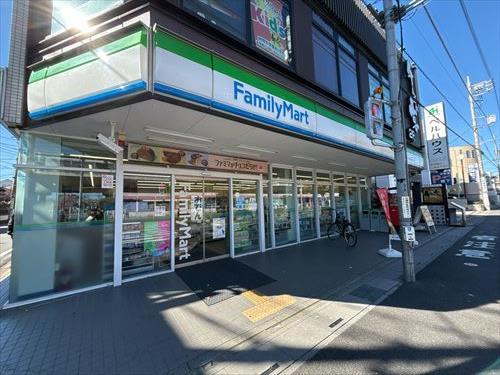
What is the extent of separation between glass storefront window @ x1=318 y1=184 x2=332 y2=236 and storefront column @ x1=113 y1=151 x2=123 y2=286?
831 cm

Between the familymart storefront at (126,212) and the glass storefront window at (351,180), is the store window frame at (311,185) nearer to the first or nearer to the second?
the familymart storefront at (126,212)

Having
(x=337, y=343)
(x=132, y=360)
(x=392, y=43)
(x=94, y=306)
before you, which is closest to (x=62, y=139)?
(x=94, y=306)

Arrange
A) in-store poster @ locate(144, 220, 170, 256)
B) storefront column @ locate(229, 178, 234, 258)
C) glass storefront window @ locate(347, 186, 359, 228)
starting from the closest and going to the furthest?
in-store poster @ locate(144, 220, 170, 256) < storefront column @ locate(229, 178, 234, 258) < glass storefront window @ locate(347, 186, 359, 228)

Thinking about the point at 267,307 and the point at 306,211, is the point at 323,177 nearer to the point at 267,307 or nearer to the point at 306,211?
the point at 306,211

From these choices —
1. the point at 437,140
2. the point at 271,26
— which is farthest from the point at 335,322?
the point at 437,140

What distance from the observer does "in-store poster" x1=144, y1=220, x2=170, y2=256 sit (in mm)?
5927

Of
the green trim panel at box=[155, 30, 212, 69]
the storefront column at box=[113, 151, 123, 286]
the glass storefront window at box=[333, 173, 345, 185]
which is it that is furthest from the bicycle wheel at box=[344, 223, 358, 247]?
the green trim panel at box=[155, 30, 212, 69]

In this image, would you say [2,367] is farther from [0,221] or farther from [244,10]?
[0,221]

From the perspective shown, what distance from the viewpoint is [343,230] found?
9703 millimetres

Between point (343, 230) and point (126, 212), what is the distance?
8166 mm

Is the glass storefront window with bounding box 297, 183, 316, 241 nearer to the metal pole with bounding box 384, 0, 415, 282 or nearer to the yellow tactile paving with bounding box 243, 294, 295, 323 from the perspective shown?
the metal pole with bounding box 384, 0, 415, 282

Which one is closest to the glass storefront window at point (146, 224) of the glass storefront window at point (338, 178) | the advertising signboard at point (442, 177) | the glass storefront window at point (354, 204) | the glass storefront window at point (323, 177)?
the glass storefront window at point (323, 177)

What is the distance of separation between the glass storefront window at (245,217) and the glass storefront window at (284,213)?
3.21ft

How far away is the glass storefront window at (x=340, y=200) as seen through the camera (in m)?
11.9
